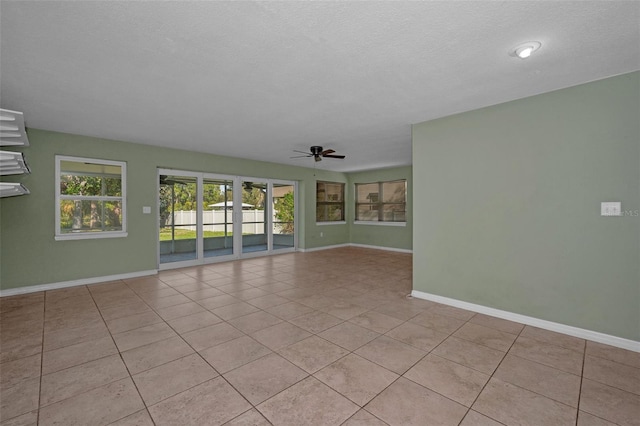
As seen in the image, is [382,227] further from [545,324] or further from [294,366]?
[294,366]

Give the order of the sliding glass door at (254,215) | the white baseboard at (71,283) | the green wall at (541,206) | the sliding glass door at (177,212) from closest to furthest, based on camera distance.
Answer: the green wall at (541,206) < the white baseboard at (71,283) < the sliding glass door at (177,212) < the sliding glass door at (254,215)

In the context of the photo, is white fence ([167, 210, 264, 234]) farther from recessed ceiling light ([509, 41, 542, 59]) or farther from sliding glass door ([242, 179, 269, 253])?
recessed ceiling light ([509, 41, 542, 59])

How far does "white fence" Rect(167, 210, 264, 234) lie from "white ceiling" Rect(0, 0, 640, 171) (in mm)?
2468

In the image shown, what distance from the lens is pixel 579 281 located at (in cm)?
267

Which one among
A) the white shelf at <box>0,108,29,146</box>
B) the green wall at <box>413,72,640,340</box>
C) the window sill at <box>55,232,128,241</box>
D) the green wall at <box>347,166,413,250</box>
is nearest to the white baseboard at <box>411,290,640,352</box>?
the green wall at <box>413,72,640,340</box>

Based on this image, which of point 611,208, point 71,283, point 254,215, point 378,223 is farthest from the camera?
point 378,223

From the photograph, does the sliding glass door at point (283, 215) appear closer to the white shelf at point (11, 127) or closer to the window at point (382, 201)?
the window at point (382, 201)

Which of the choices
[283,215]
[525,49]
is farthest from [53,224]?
[525,49]

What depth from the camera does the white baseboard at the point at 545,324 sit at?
2.47 m

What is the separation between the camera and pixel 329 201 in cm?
898

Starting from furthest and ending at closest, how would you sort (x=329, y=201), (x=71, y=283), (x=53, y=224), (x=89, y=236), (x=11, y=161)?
(x=329, y=201)
(x=89, y=236)
(x=71, y=283)
(x=53, y=224)
(x=11, y=161)

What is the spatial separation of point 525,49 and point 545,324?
2628 mm

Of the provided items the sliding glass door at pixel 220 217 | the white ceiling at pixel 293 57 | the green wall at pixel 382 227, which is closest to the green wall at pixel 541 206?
the white ceiling at pixel 293 57

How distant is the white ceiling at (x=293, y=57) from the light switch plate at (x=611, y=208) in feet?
3.80
